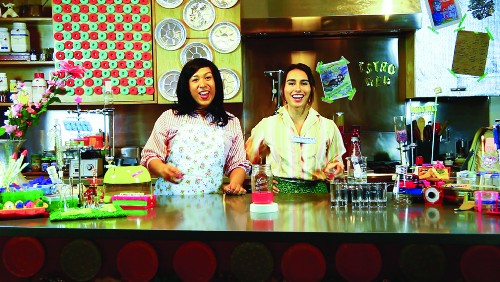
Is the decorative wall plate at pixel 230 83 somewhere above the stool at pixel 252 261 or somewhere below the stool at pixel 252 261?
above

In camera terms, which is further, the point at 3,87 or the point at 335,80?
the point at 335,80

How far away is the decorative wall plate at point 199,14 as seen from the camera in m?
4.92

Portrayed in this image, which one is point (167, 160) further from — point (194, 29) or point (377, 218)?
point (194, 29)

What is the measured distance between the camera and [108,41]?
16.3ft

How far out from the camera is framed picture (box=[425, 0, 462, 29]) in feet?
16.0

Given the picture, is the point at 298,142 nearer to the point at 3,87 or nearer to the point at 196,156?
the point at 196,156

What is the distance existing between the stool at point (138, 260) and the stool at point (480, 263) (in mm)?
1069

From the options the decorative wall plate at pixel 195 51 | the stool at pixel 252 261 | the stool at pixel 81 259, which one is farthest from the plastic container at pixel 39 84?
the stool at pixel 252 261

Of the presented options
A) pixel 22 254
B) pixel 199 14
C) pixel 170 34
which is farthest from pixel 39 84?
pixel 22 254

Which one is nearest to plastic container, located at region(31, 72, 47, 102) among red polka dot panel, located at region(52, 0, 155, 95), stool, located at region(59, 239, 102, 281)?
red polka dot panel, located at region(52, 0, 155, 95)

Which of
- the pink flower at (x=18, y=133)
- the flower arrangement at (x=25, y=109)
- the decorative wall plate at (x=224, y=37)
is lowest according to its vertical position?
the pink flower at (x=18, y=133)

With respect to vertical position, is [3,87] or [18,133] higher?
[3,87]

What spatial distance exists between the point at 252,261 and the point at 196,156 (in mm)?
1222

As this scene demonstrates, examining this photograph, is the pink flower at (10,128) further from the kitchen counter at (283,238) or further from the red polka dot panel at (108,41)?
the red polka dot panel at (108,41)
